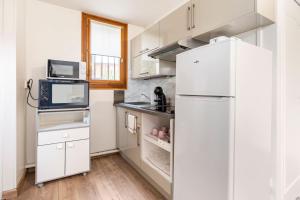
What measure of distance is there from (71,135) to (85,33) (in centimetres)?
163

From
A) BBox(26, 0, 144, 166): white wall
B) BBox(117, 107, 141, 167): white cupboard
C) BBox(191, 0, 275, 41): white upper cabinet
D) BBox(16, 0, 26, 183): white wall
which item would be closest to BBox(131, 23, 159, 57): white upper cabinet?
BBox(191, 0, 275, 41): white upper cabinet

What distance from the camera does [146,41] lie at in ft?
8.42

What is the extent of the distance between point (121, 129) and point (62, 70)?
124 centimetres

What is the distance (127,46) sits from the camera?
3.03m

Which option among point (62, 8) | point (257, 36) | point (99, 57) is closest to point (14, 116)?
point (99, 57)

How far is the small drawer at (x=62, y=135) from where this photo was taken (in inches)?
75.7

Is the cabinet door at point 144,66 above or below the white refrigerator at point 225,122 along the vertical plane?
above

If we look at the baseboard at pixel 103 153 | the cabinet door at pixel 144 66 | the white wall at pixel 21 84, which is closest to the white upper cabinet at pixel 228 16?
the cabinet door at pixel 144 66

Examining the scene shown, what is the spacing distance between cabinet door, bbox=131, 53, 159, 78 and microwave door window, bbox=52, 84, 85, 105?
3.16 feet

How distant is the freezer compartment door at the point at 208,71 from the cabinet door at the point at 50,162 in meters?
1.64

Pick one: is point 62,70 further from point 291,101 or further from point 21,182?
point 291,101

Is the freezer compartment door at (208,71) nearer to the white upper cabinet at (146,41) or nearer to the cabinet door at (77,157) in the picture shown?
the white upper cabinet at (146,41)

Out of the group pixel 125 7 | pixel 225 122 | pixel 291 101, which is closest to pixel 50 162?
pixel 225 122

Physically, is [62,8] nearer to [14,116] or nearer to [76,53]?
[76,53]
